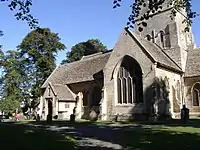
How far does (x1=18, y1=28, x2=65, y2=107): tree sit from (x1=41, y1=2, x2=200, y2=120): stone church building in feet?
31.3

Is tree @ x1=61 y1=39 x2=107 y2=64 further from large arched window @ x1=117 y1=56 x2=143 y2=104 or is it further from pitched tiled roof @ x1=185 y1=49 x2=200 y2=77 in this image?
large arched window @ x1=117 y1=56 x2=143 y2=104

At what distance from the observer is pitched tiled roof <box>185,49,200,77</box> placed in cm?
3256

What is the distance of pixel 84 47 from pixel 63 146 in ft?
188

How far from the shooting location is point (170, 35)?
37.1 metres

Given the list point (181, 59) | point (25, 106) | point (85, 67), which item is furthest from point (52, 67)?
point (181, 59)

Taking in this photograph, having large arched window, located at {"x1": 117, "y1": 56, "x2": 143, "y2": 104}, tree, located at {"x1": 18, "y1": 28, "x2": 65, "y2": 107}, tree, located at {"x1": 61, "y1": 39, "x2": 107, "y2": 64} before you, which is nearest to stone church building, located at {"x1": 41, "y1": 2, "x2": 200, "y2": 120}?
large arched window, located at {"x1": 117, "y1": 56, "x2": 143, "y2": 104}

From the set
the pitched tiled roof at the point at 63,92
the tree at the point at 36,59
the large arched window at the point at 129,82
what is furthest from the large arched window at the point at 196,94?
the tree at the point at 36,59

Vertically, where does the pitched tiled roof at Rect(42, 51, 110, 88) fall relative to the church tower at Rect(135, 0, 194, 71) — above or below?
below

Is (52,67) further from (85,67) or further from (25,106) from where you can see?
(85,67)

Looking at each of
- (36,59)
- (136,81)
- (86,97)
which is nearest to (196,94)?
(136,81)

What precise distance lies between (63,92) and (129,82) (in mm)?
11487

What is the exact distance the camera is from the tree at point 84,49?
6594cm

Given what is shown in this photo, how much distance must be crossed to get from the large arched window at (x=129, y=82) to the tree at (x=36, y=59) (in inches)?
963

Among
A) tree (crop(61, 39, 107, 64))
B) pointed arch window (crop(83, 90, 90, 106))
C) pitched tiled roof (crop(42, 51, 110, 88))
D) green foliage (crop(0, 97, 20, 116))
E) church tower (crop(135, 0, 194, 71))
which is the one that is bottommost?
green foliage (crop(0, 97, 20, 116))
